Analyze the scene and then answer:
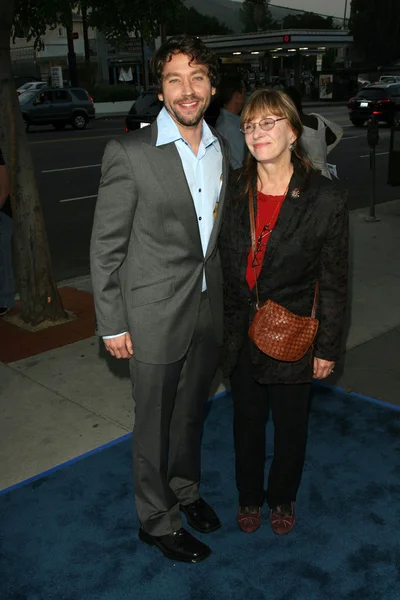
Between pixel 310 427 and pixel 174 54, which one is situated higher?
pixel 174 54

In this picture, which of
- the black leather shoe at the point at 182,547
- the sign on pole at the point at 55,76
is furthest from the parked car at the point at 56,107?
the black leather shoe at the point at 182,547

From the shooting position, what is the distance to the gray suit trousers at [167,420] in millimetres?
2883

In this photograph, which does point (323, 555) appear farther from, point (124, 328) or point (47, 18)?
point (47, 18)

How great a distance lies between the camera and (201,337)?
2973 mm

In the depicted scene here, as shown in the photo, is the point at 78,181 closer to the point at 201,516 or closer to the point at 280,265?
the point at 201,516

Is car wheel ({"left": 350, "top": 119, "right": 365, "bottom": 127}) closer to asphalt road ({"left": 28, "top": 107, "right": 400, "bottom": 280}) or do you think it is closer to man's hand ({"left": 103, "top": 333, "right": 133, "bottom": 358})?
asphalt road ({"left": 28, "top": 107, "right": 400, "bottom": 280})

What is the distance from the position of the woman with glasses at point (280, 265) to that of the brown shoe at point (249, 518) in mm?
154

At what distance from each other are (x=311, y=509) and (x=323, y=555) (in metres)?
0.36

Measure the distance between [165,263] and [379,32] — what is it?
98.8m

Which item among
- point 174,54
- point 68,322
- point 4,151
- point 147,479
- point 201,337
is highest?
point 174,54

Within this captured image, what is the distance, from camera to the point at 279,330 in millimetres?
2811

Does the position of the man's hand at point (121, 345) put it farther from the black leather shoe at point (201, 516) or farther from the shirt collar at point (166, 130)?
the black leather shoe at point (201, 516)

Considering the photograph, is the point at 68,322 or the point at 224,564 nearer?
the point at 224,564

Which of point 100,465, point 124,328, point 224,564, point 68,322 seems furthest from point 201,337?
point 68,322
